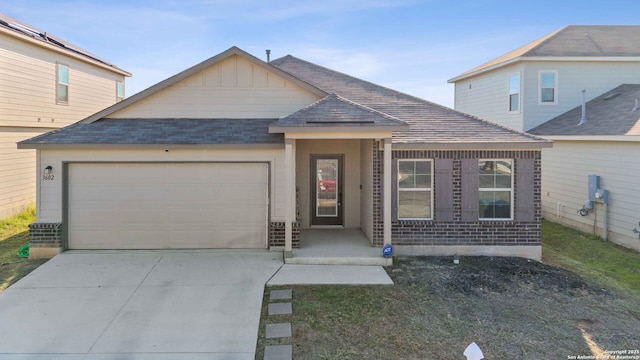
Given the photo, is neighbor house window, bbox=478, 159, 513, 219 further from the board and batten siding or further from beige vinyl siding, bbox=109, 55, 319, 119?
beige vinyl siding, bbox=109, 55, 319, 119

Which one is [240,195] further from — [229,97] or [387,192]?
[387,192]

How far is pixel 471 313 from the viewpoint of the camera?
6.79 meters

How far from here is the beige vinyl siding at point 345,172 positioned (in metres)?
12.2

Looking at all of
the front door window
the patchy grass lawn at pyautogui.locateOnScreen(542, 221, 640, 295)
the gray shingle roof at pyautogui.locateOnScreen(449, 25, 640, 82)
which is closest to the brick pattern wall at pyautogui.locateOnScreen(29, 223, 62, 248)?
the front door window

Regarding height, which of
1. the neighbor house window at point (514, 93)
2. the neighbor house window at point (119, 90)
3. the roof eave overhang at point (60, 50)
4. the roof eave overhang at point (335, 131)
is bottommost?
the roof eave overhang at point (335, 131)

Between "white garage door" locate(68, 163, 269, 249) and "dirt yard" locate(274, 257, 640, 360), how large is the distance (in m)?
3.17

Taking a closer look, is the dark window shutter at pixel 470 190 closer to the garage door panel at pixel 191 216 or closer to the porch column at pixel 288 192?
the porch column at pixel 288 192

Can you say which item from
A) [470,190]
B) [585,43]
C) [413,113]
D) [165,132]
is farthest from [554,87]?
[165,132]

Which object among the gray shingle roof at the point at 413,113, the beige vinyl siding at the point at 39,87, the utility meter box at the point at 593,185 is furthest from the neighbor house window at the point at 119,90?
the utility meter box at the point at 593,185

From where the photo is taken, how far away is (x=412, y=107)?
38.8 ft

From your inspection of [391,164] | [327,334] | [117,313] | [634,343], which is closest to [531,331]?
[634,343]

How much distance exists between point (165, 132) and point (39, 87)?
8.14m

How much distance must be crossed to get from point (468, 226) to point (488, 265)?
3.60 feet

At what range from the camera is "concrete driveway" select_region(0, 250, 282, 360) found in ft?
18.4
